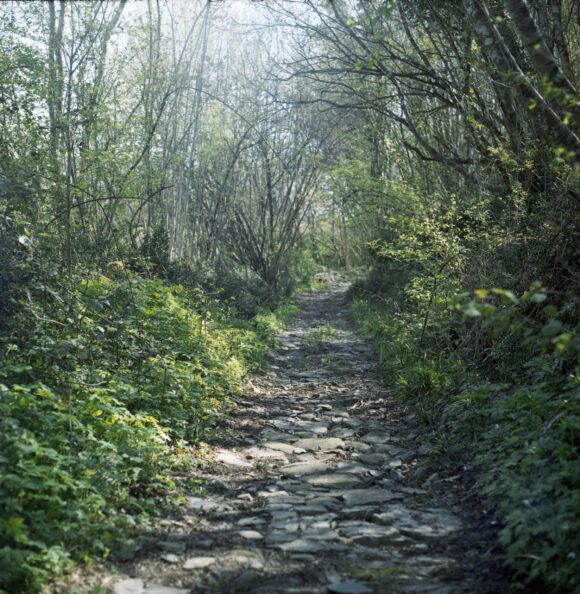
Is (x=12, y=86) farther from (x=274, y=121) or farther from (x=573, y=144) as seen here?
(x=573, y=144)

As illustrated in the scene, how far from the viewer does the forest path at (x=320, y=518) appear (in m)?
2.44

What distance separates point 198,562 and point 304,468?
1.61 metres

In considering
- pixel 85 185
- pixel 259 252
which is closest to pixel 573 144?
pixel 85 185

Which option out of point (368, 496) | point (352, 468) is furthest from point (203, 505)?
point (352, 468)

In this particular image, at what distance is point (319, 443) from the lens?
15.6ft

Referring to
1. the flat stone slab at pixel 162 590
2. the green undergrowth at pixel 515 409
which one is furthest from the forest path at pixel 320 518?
the green undergrowth at pixel 515 409

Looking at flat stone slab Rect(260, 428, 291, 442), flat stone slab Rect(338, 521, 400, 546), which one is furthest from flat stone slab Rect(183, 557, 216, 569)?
flat stone slab Rect(260, 428, 291, 442)

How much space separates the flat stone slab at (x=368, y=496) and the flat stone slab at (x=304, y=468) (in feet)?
1.55

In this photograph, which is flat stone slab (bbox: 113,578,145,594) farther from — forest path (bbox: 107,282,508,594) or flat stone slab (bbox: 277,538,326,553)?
flat stone slab (bbox: 277,538,326,553)

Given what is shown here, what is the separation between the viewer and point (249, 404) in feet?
19.1

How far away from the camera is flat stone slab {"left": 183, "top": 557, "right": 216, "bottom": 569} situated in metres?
2.58

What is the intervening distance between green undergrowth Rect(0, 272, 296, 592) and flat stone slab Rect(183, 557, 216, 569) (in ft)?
1.32

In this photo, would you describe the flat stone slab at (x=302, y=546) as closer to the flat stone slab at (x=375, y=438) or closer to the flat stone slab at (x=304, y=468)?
the flat stone slab at (x=304, y=468)

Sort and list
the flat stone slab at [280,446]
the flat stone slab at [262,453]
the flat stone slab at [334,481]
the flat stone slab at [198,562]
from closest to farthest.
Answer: the flat stone slab at [198,562], the flat stone slab at [334,481], the flat stone slab at [262,453], the flat stone slab at [280,446]
